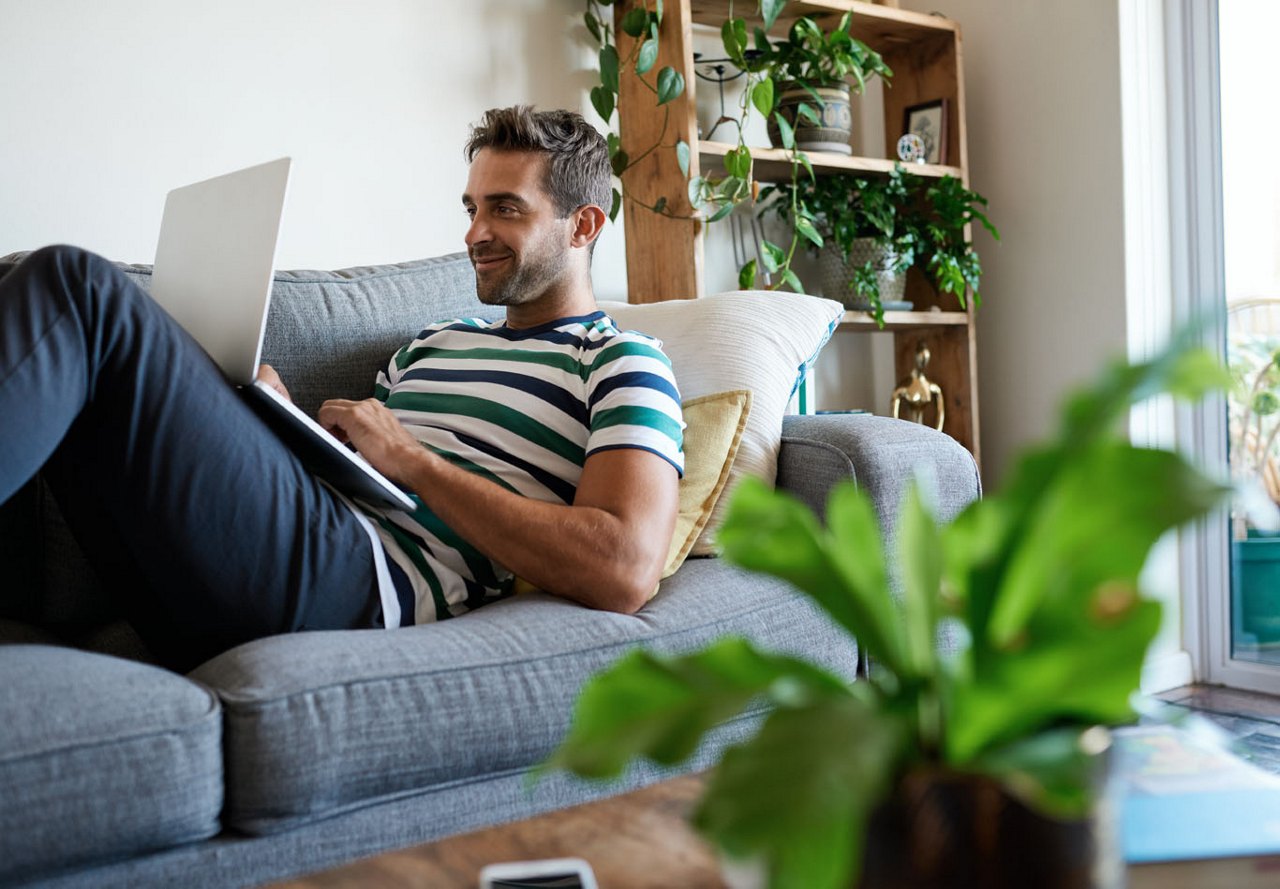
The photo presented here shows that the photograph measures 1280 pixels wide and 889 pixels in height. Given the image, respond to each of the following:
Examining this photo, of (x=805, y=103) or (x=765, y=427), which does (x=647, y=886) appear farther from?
(x=805, y=103)

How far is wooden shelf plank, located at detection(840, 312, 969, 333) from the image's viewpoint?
2.84 metres

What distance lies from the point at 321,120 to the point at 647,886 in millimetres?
2005

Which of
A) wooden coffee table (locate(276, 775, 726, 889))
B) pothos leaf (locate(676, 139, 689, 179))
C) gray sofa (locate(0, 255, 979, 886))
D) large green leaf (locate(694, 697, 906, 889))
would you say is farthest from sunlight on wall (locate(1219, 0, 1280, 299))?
large green leaf (locate(694, 697, 906, 889))

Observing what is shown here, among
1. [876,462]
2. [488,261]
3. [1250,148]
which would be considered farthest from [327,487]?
[1250,148]

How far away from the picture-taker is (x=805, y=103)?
2.77 m

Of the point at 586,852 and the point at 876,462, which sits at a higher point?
the point at 876,462

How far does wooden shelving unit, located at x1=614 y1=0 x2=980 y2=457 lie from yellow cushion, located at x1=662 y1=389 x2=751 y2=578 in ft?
2.82

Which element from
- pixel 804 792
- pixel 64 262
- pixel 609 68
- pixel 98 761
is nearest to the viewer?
pixel 804 792

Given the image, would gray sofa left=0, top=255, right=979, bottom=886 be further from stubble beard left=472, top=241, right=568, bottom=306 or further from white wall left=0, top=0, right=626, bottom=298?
white wall left=0, top=0, right=626, bottom=298

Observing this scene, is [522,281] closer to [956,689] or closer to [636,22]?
[636,22]

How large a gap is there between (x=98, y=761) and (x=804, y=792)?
31.0 inches

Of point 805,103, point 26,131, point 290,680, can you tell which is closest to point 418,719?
point 290,680

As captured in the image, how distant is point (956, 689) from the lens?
1.69 feet

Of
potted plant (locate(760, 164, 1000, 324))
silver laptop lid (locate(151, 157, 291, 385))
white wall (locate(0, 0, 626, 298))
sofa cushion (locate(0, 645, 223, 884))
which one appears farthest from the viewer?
potted plant (locate(760, 164, 1000, 324))
